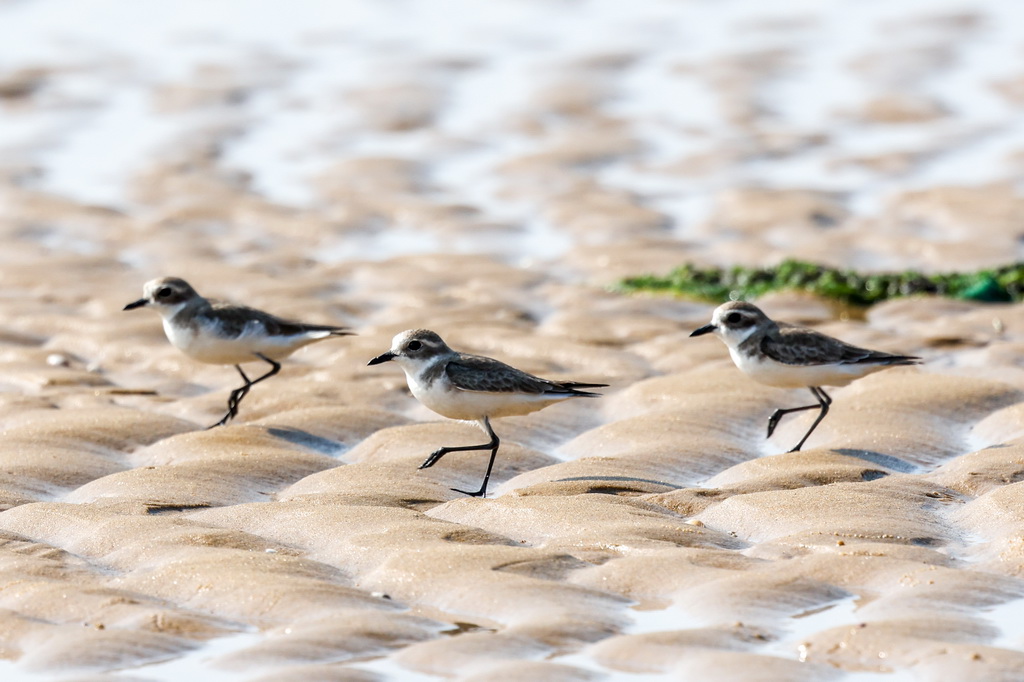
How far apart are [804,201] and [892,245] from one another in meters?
1.14

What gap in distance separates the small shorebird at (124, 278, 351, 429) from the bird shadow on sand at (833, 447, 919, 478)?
113 inches

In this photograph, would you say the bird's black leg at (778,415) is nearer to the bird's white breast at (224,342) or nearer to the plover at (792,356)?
the plover at (792,356)

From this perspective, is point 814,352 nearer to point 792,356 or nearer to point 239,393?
point 792,356

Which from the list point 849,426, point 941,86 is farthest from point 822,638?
point 941,86

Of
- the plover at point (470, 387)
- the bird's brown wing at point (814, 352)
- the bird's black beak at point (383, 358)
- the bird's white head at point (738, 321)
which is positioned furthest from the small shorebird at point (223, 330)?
the bird's brown wing at point (814, 352)

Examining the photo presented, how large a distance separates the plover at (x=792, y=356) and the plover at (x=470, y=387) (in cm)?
96

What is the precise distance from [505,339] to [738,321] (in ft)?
7.03

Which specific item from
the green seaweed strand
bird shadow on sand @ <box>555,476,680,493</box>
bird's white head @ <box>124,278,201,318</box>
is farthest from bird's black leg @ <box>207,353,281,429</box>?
the green seaweed strand

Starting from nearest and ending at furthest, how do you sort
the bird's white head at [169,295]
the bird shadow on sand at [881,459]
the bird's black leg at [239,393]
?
the bird shadow on sand at [881,459] < the bird's black leg at [239,393] < the bird's white head at [169,295]

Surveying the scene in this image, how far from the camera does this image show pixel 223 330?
26.2 ft

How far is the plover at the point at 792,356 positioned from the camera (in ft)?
23.6

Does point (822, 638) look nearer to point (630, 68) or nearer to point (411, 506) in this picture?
point (411, 506)

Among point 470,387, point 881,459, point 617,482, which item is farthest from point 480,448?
point 881,459

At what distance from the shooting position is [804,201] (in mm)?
12250
